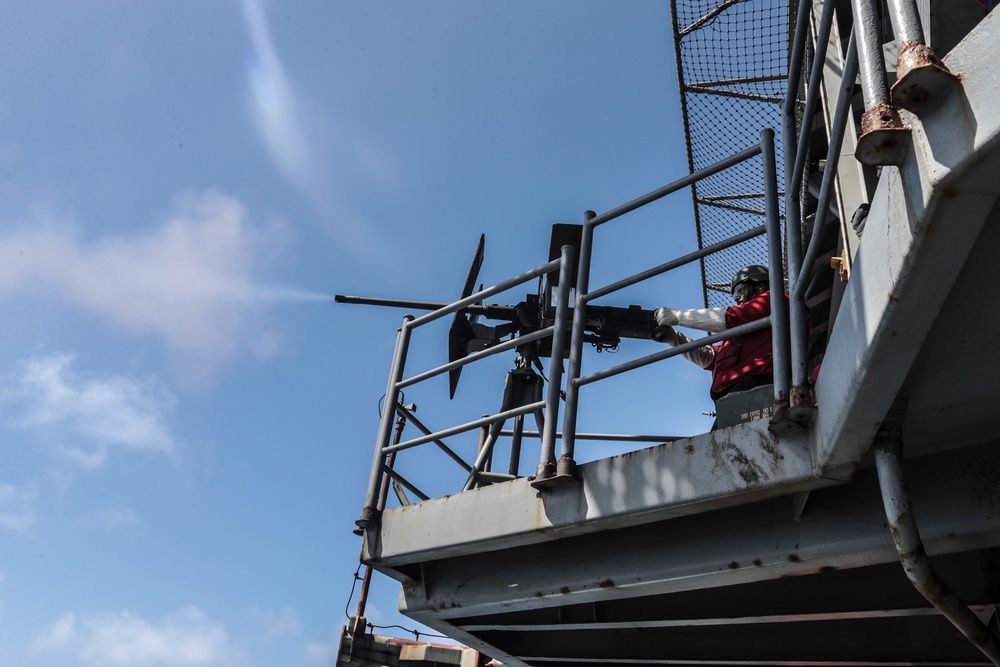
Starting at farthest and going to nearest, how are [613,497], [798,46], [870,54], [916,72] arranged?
1. [613,497]
2. [798,46]
3. [870,54]
4. [916,72]

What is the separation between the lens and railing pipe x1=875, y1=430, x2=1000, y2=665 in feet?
8.75

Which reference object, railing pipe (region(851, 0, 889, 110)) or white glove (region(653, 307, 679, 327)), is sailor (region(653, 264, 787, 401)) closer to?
white glove (region(653, 307, 679, 327))

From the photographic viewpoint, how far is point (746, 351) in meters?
4.59

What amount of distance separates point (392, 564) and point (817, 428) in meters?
2.64

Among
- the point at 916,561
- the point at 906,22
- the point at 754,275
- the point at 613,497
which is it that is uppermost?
the point at 754,275

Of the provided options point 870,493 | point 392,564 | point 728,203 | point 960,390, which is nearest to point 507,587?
point 392,564

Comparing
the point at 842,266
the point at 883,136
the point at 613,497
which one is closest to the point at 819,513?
the point at 613,497

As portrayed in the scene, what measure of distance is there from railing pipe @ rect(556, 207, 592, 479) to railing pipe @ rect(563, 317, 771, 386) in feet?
0.16

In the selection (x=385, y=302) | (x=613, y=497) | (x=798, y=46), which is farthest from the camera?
(x=385, y=302)

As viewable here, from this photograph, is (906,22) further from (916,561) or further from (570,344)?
(570,344)

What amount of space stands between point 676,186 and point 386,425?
215 cm

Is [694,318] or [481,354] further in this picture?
[694,318]

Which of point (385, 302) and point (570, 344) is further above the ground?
point (385, 302)

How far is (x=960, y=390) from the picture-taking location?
8.94ft
